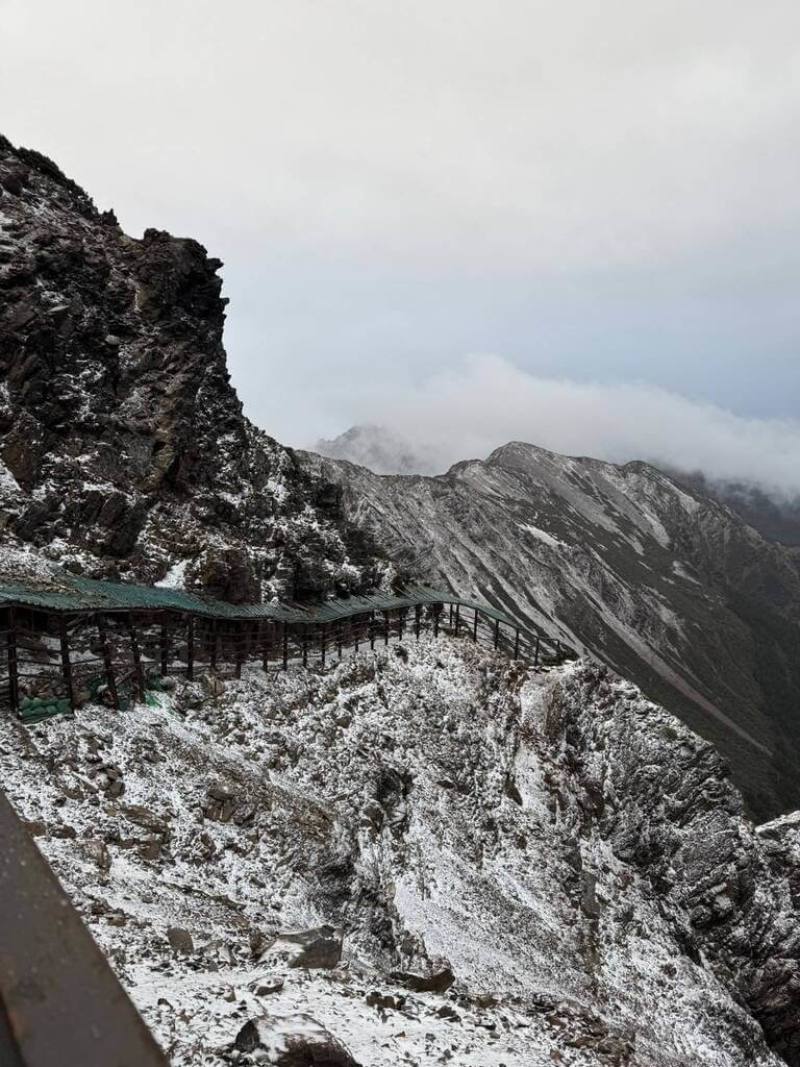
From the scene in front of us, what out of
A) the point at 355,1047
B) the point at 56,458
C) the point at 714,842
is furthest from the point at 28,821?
the point at 714,842

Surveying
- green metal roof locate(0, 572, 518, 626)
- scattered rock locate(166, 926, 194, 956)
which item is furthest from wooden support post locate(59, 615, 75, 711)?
scattered rock locate(166, 926, 194, 956)

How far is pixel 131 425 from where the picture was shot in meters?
34.7

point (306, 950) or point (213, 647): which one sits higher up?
point (213, 647)

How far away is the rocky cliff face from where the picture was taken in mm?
29328

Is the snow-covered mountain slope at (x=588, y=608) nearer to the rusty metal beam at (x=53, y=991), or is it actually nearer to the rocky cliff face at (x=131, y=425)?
the rocky cliff face at (x=131, y=425)

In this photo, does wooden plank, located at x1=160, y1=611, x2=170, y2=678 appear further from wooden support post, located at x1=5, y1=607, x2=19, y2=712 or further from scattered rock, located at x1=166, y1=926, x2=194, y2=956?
scattered rock, located at x1=166, y1=926, x2=194, y2=956

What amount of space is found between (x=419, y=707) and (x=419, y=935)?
12478 millimetres

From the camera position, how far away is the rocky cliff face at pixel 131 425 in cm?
2933

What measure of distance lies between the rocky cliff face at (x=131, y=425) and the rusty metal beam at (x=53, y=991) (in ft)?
92.5

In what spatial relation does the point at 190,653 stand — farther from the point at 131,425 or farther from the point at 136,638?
the point at 131,425

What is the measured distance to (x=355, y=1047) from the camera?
9.77 metres

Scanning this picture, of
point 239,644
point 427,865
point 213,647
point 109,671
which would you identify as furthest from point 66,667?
point 427,865

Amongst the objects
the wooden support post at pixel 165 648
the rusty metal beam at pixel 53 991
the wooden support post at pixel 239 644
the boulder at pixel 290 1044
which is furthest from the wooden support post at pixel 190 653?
the rusty metal beam at pixel 53 991

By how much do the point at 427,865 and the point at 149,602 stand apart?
14.6 meters
